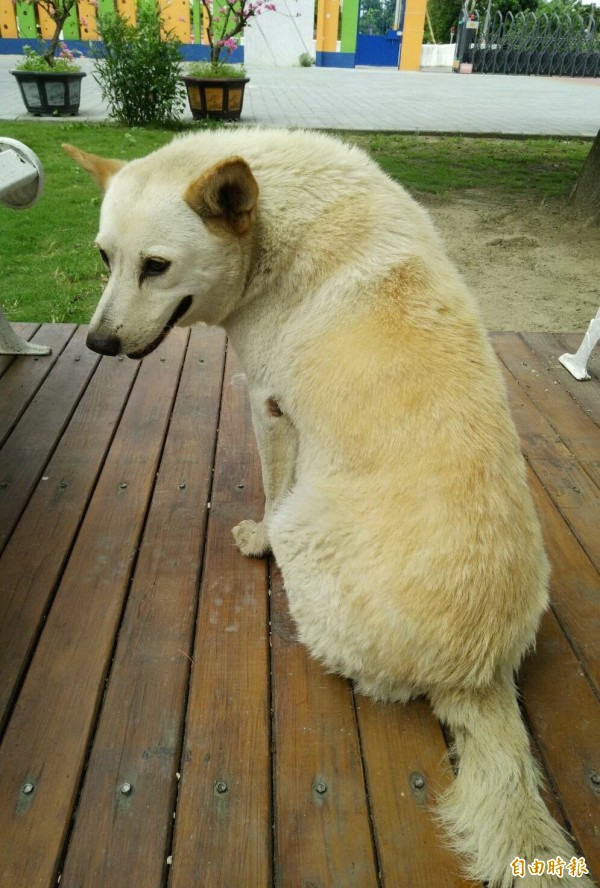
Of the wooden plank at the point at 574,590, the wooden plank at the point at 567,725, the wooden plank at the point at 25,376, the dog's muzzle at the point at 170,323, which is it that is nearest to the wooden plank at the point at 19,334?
the wooden plank at the point at 25,376

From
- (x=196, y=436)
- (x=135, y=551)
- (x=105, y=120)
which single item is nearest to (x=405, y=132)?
(x=105, y=120)

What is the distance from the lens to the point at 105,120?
425 inches

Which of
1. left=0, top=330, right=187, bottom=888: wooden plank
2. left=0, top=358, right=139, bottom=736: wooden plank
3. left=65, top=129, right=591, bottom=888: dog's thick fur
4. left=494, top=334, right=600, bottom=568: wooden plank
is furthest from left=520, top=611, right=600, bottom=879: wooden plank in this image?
left=0, top=358, right=139, bottom=736: wooden plank

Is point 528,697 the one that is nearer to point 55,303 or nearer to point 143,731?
point 143,731

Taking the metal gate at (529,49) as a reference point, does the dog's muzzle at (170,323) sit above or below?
above

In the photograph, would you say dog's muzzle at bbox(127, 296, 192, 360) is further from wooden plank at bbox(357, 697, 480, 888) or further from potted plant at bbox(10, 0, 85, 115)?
potted plant at bbox(10, 0, 85, 115)

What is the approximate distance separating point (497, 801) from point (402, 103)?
15.9 metres

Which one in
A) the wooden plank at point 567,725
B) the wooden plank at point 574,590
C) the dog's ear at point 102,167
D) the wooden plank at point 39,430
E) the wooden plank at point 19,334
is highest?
the dog's ear at point 102,167

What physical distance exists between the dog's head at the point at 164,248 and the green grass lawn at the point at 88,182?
290 cm

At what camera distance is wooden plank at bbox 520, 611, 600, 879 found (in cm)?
158

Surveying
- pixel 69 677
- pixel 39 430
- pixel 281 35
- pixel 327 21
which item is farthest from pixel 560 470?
pixel 327 21

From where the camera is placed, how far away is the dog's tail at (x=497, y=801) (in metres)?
1.38

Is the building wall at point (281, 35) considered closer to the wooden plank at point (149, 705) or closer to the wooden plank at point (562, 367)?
the wooden plank at point (562, 367)

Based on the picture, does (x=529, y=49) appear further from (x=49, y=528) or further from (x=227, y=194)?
(x=49, y=528)
